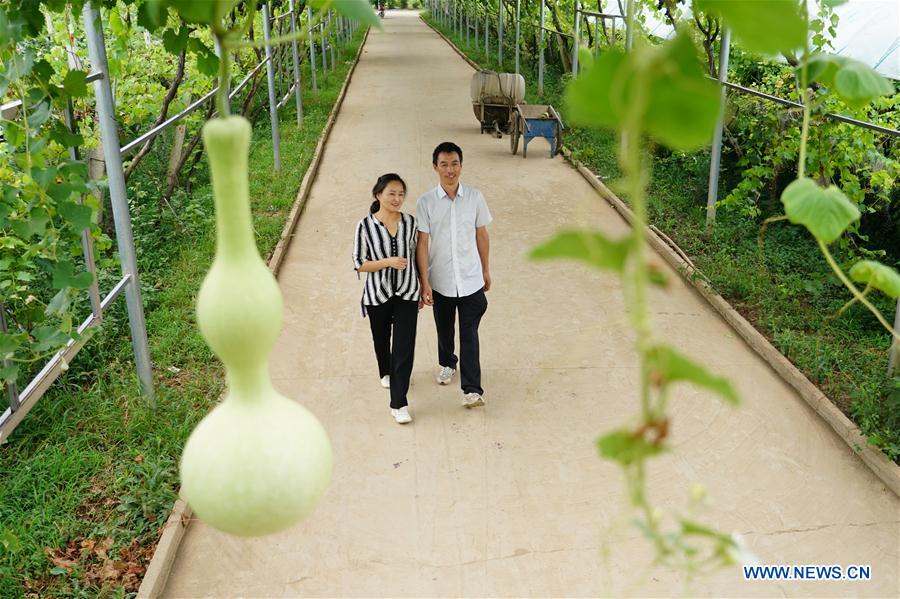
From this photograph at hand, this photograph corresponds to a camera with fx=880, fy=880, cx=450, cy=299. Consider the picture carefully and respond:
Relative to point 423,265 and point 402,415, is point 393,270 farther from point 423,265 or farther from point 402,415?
point 402,415

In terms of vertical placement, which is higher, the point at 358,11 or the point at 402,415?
the point at 358,11

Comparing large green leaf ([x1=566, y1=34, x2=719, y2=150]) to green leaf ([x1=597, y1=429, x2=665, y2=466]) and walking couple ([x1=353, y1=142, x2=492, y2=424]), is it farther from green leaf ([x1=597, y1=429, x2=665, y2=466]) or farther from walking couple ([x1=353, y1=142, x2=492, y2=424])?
walking couple ([x1=353, y1=142, x2=492, y2=424])

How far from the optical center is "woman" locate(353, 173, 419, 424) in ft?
14.9

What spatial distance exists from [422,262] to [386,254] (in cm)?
26

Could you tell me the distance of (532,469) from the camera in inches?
177

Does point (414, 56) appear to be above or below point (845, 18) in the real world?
below

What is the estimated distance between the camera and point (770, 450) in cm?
466

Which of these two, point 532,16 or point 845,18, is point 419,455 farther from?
point 532,16

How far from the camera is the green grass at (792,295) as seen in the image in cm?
484

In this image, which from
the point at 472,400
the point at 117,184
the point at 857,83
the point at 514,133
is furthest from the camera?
the point at 514,133

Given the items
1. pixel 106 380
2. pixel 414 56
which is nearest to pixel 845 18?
pixel 106 380

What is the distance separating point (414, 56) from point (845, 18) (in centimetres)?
1542

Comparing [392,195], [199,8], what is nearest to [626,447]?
[199,8]

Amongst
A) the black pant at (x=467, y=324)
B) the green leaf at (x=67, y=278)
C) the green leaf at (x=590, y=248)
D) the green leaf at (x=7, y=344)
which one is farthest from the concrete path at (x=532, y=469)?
the green leaf at (x=590, y=248)
